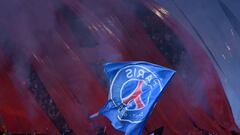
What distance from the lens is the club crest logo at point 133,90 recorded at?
524 cm

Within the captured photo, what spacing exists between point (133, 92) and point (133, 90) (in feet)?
0.08

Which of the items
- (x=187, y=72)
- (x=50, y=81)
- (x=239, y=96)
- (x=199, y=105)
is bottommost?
(x=239, y=96)

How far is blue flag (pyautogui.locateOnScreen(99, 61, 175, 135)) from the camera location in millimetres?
5211

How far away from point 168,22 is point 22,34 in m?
2.81

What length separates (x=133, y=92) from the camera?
5.29m

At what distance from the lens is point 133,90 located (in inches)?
208

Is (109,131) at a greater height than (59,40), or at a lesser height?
lesser

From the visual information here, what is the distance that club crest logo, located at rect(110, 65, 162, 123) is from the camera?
524cm

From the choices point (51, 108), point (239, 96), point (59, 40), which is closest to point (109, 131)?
point (51, 108)

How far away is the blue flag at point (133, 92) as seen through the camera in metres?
5.21

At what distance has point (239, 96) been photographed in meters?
9.59

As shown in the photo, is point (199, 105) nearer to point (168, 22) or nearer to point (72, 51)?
point (168, 22)

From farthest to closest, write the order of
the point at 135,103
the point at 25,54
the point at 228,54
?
the point at 228,54 < the point at 25,54 < the point at 135,103

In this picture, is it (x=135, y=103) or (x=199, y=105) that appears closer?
(x=135, y=103)
